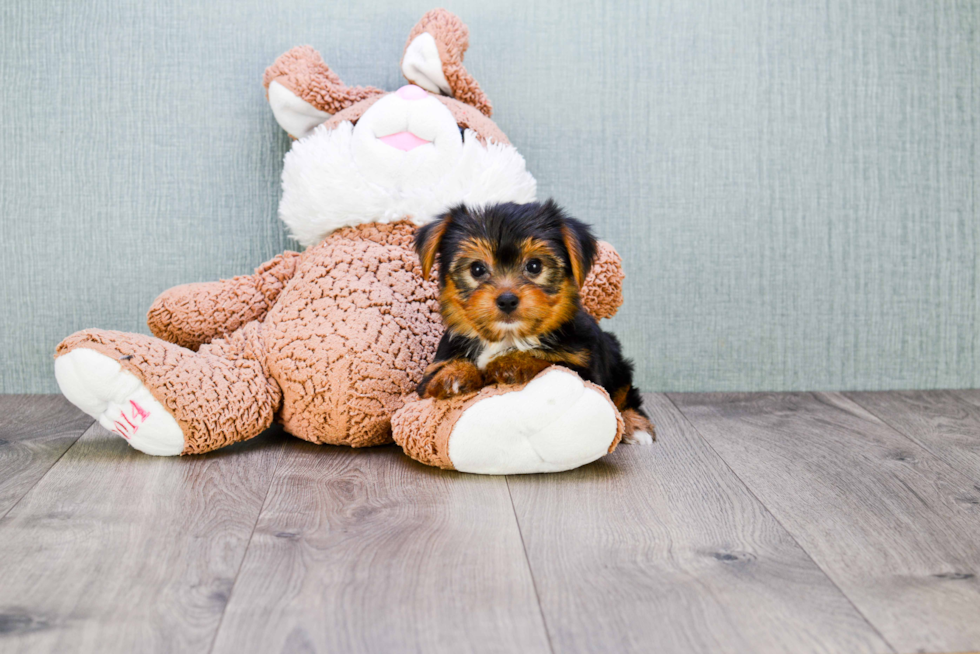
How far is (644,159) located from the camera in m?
2.95

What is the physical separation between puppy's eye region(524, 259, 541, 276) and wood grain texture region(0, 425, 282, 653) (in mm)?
799

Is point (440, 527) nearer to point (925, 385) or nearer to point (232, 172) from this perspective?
point (232, 172)

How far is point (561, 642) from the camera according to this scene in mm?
1294

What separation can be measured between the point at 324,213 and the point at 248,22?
0.81m

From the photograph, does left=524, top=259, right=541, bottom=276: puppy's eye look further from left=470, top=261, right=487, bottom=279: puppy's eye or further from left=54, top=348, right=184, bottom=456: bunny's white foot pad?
left=54, top=348, right=184, bottom=456: bunny's white foot pad

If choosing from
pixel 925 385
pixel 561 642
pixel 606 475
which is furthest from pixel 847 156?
pixel 561 642

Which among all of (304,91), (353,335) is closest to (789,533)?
(353,335)

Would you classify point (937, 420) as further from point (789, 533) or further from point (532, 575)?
point (532, 575)

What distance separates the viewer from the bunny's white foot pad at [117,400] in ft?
6.77

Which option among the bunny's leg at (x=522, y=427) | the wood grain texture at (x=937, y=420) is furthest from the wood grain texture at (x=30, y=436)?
the wood grain texture at (x=937, y=420)

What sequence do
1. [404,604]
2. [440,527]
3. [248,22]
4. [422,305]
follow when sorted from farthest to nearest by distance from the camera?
1. [248,22]
2. [422,305]
3. [440,527]
4. [404,604]

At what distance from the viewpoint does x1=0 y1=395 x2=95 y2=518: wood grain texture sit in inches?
79.8

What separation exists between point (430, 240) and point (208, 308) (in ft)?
2.77

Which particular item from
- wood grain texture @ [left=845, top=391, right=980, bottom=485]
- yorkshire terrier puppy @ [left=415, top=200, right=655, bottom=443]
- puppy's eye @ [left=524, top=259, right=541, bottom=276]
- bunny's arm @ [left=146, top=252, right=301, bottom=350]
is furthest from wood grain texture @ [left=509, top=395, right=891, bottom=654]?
bunny's arm @ [left=146, top=252, right=301, bottom=350]
